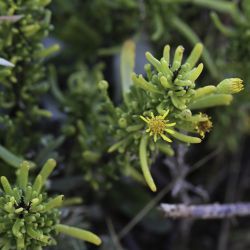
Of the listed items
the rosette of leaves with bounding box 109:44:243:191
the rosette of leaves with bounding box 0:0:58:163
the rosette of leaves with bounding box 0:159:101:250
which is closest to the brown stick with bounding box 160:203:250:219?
the rosette of leaves with bounding box 109:44:243:191

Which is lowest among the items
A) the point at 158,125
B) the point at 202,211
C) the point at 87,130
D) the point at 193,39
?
the point at 202,211

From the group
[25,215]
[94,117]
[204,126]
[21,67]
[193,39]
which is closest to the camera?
[25,215]

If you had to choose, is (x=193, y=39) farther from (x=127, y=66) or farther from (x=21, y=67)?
(x=21, y=67)

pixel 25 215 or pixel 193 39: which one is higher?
pixel 193 39

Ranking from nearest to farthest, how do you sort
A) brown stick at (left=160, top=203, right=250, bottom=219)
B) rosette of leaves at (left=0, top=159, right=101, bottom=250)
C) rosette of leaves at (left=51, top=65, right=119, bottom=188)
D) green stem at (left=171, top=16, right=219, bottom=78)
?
1. rosette of leaves at (left=0, top=159, right=101, bottom=250)
2. brown stick at (left=160, top=203, right=250, bottom=219)
3. rosette of leaves at (left=51, top=65, right=119, bottom=188)
4. green stem at (left=171, top=16, right=219, bottom=78)

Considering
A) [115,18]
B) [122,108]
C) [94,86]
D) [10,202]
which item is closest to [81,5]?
[115,18]

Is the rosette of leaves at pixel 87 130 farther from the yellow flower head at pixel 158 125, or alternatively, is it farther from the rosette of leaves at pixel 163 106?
the yellow flower head at pixel 158 125

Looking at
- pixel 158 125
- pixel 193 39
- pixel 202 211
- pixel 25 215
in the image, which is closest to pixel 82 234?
pixel 25 215

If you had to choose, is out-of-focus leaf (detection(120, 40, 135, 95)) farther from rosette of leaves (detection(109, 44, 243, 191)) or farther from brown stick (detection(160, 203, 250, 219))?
brown stick (detection(160, 203, 250, 219))
